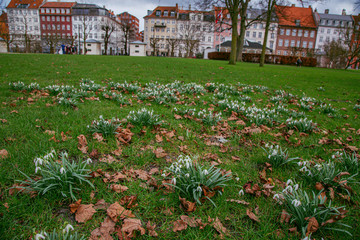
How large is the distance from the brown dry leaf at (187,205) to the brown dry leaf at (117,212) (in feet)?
1.46

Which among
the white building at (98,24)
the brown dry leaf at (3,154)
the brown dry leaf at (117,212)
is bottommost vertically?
the brown dry leaf at (117,212)

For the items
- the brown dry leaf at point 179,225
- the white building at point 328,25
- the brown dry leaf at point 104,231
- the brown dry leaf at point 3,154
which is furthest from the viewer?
the white building at point 328,25

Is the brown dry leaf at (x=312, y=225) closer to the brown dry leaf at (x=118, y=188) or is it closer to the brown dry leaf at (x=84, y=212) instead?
the brown dry leaf at (x=118, y=188)

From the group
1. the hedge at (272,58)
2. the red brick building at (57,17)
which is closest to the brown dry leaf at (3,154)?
the hedge at (272,58)

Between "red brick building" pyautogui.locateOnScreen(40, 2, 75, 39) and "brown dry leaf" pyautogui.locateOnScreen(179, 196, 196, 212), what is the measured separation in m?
93.3

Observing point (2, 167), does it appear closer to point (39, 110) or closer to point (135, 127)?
point (135, 127)

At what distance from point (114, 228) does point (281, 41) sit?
283 feet

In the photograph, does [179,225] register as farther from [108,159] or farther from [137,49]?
[137,49]

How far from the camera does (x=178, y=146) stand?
3.11 meters

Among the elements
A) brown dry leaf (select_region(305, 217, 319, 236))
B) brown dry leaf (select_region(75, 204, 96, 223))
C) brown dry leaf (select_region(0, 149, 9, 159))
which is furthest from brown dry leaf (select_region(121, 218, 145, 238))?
brown dry leaf (select_region(0, 149, 9, 159))

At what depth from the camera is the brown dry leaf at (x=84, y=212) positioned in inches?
67.9

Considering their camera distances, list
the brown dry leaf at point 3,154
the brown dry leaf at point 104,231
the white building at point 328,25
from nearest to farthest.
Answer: the brown dry leaf at point 104,231 < the brown dry leaf at point 3,154 < the white building at point 328,25

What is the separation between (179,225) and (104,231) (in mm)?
595

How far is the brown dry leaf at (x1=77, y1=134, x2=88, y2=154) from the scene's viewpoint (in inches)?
108
